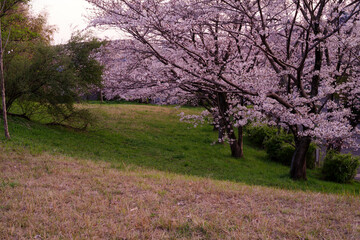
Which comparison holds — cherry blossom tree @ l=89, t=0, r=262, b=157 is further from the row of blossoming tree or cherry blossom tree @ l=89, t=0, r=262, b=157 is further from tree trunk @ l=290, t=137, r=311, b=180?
tree trunk @ l=290, t=137, r=311, b=180

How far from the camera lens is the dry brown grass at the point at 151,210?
11.9 ft

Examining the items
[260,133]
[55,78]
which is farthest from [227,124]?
[55,78]

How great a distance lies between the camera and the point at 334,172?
11734mm

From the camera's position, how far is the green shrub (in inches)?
530

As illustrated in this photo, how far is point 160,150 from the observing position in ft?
41.6

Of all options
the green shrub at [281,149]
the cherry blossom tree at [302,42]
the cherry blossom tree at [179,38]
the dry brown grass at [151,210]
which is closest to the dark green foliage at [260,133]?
→ the green shrub at [281,149]

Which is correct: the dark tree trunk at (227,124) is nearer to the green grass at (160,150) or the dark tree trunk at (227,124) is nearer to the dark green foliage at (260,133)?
the green grass at (160,150)

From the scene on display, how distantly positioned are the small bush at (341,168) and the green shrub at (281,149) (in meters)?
1.81

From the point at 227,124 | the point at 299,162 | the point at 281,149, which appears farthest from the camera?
the point at 281,149

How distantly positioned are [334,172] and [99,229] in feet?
35.5

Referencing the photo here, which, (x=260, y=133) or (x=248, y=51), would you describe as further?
(x=260, y=133)

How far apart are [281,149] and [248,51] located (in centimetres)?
489

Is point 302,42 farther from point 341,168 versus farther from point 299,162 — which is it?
point 341,168

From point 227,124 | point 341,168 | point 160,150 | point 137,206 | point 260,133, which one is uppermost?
point 227,124
